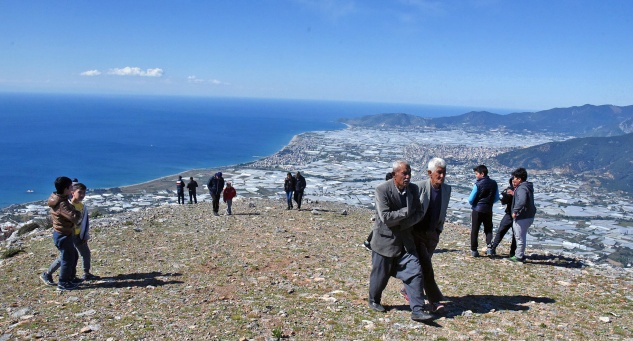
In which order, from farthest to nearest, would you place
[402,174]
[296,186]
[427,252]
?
[296,186] < [427,252] < [402,174]

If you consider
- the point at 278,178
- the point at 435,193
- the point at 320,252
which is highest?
the point at 435,193

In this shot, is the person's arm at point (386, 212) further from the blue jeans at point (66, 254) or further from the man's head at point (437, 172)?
the blue jeans at point (66, 254)

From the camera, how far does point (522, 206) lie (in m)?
9.51

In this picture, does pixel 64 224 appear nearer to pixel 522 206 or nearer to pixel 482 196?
→ pixel 482 196

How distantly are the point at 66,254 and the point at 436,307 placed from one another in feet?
23.5

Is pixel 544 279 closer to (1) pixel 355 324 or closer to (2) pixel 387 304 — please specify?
(2) pixel 387 304

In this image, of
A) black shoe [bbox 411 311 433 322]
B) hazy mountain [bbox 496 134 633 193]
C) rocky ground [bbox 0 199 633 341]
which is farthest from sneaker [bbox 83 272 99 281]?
hazy mountain [bbox 496 134 633 193]

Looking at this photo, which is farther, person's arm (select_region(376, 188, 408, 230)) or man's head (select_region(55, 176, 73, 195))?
man's head (select_region(55, 176, 73, 195))

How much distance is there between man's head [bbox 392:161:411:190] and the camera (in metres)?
5.92

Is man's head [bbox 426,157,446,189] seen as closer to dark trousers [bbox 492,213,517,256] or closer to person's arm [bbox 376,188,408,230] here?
person's arm [bbox 376,188,408,230]

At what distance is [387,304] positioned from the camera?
7039 millimetres

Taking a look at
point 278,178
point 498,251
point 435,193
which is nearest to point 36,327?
point 435,193

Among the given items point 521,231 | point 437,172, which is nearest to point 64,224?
point 437,172

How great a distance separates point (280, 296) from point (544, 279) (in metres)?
5.88
